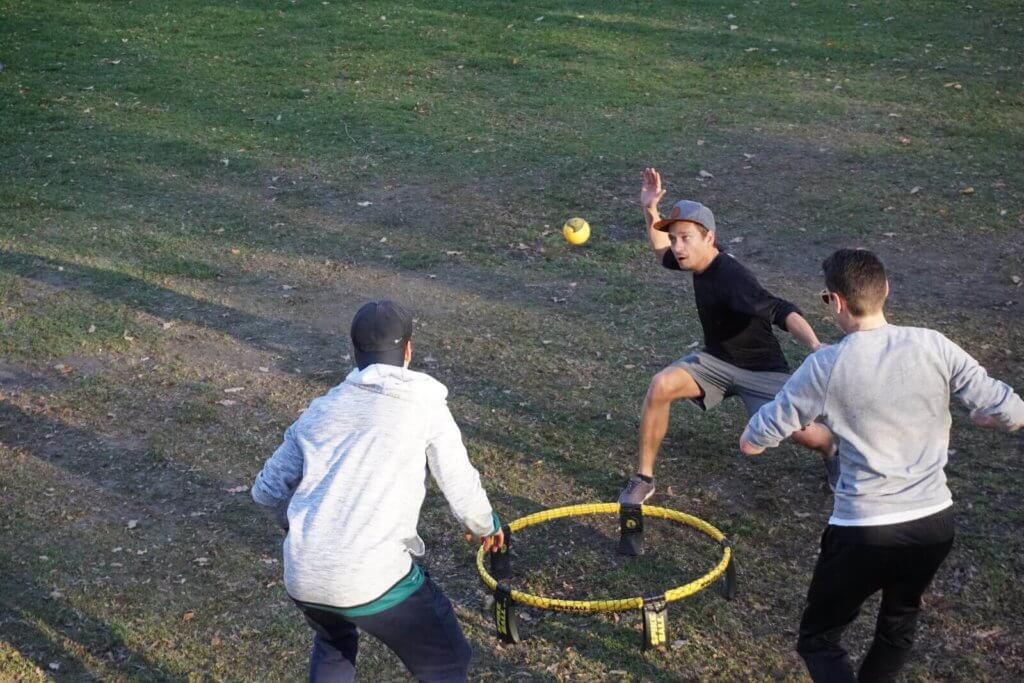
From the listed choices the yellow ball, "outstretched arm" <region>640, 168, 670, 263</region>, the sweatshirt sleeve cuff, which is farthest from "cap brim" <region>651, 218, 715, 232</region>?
the yellow ball

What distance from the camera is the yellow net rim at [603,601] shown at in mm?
5203

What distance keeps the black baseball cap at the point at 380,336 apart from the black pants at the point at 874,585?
5.86ft

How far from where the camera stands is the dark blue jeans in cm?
395

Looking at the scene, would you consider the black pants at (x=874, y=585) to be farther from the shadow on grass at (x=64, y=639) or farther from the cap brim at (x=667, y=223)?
the shadow on grass at (x=64, y=639)

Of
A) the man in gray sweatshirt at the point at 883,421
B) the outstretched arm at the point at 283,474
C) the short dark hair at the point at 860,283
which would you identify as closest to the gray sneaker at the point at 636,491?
the man in gray sweatshirt at the point at 883,421

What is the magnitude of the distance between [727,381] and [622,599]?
1.51 m

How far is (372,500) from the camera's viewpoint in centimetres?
387

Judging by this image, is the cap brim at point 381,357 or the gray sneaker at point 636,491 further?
the gray sneaker at point 636,491

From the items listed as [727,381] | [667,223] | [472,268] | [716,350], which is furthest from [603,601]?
[472,268]

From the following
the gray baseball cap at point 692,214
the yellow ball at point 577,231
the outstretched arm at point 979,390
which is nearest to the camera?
the outstretched arm at point 979,390

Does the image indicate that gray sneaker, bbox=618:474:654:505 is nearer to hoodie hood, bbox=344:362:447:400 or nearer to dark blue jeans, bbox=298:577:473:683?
dark blue jeans, bbox=298:577:473:683

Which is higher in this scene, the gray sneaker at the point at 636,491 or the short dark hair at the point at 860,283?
the short dark hair at the point at 860,283

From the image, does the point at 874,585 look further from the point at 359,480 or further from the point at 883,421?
the point at 359,480

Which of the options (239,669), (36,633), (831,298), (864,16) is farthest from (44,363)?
(864,16)
